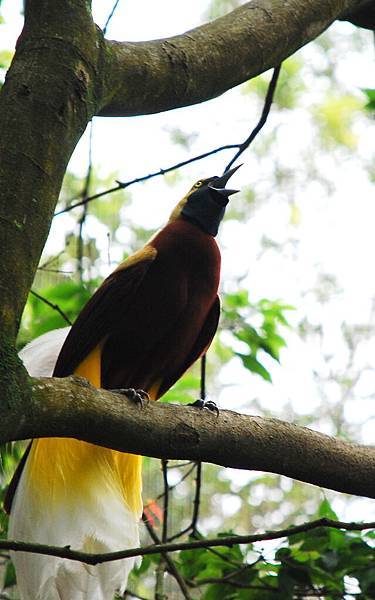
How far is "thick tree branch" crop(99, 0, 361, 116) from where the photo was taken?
2.14 metres

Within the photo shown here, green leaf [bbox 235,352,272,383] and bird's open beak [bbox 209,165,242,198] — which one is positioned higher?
bird's open beak [bbox 209,165,242,198]

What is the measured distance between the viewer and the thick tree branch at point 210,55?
84.2 inches

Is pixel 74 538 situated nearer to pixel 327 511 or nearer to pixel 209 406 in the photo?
pixel 209 406

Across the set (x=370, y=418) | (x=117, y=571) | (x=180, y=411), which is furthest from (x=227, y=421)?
(x=370, y=418)

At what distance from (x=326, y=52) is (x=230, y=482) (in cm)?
760

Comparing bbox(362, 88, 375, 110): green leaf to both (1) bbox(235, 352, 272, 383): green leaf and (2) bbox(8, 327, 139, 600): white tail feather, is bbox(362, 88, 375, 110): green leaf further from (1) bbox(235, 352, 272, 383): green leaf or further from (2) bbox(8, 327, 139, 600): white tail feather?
(2) bbox(8, 327, 139, 600): white tail feather

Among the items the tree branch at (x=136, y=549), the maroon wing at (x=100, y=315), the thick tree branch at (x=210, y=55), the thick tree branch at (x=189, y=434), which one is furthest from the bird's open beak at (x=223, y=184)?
the tree branch at (x=136, y=549)

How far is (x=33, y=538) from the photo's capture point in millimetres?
2504

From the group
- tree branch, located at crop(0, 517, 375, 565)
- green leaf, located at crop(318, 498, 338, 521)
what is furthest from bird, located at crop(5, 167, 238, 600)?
tree branch, located at crop(0, 517, 375, 565)

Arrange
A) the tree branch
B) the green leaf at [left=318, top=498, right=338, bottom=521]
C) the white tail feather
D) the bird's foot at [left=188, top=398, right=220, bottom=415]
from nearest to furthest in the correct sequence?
1. the tree branch
2. the bird's foot at [left=188, top=398, right=220, bottom=415]
3. the white tail feather
4. the green leaf at [left=318, top=498, right=338, bottom=521]

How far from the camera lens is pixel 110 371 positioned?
3.03m

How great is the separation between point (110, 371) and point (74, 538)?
2.07 ft

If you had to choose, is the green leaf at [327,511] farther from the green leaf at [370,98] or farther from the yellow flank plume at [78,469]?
the green leaf at [370,98]

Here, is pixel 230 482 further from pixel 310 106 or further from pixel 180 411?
pixel 180 411
